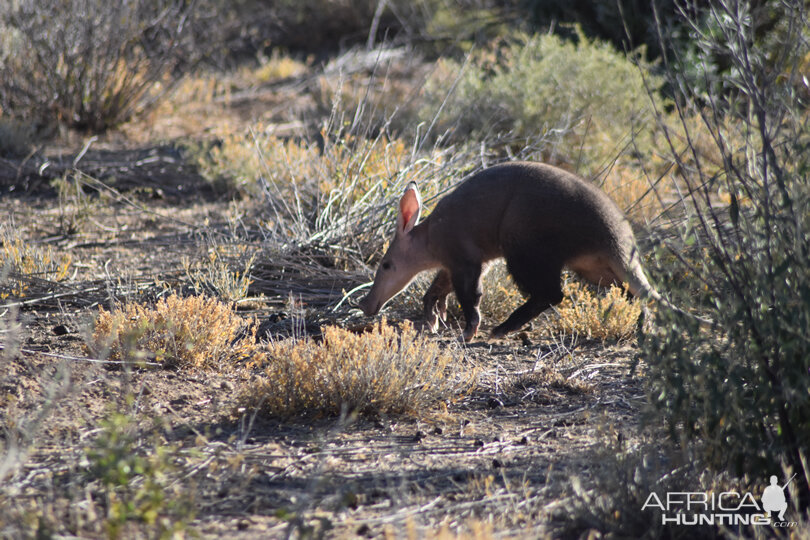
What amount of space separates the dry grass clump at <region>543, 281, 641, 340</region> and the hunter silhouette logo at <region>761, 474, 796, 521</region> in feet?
6.73

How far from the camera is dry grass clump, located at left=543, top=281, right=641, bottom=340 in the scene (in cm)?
504

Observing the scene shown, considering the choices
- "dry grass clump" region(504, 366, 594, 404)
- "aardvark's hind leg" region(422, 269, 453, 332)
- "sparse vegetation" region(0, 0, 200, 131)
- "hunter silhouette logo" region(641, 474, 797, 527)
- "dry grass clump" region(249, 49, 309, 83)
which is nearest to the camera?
"hunter silhouette logo" region(641, 474, 797, 527)

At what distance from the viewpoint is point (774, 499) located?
9.36 ft

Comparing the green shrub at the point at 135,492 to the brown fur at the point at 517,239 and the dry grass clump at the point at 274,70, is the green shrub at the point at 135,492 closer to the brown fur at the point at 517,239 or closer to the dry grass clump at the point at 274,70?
the brown fur at the point at 517,239

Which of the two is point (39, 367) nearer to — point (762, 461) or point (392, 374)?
point (392, 374)

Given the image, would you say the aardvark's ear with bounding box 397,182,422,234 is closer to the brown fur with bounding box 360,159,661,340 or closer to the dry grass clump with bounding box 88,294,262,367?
the brown fur with bounding box 360,159,661,340

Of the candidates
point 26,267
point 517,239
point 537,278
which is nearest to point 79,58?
point 26,267

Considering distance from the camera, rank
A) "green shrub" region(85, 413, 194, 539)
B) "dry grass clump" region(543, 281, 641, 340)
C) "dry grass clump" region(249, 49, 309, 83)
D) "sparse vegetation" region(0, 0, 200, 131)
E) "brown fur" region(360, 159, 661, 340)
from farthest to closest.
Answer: "dry grass clump" region(249, 49, 309, 83) < "sparse vegetation" region(0, 0, 200, 131) < "dry grass clump" region(543, 281, 641, 340) < "brown fur" region(360, 159, 661, 340) < "green shrub" region(85, 413, 194, 539)

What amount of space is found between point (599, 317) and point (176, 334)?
2.55 meters

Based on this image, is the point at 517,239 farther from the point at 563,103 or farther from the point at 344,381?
the point at 563,103

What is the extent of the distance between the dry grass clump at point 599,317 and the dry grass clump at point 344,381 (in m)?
1.47

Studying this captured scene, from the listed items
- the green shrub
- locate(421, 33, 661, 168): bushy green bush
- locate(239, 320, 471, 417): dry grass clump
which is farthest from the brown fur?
locate(421, 33, 661, 168): bushy green bush

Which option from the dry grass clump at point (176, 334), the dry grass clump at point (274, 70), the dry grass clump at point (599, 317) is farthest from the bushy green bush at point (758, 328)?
the dry grass clump at point (274, 70)

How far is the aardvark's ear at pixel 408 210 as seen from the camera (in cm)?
540
